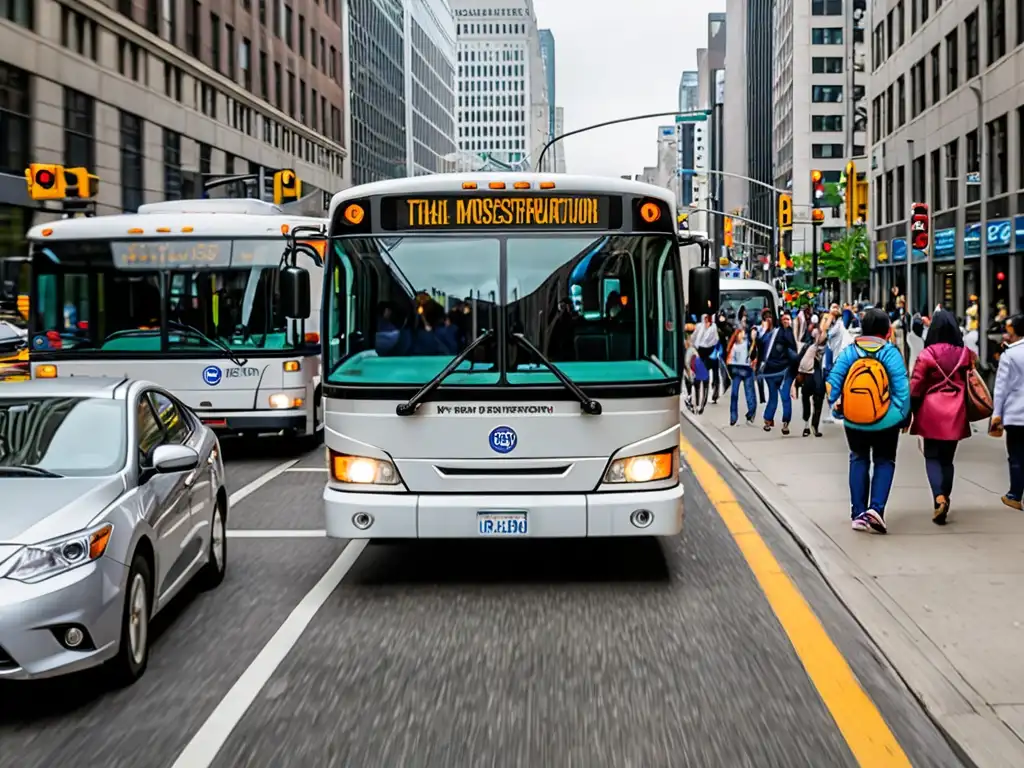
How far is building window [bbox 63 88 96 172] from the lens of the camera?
128 ft

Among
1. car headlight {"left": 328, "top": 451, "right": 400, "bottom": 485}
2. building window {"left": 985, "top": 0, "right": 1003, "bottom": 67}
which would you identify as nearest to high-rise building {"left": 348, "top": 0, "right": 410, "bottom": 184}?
building window {"left": 985, "top": 0, "right": 1003, "bottom": 67}

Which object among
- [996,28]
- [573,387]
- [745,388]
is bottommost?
[745,388]

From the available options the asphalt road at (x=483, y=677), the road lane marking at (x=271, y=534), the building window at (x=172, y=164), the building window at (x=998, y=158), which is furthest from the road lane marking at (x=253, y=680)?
the building window at (x=172, y=164)

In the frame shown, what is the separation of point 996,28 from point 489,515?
1482 inches

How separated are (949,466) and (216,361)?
8337 mm

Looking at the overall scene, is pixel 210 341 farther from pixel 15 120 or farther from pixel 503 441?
pixel 15 120

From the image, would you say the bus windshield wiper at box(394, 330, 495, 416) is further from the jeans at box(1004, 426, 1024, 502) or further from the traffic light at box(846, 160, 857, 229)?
the traffic light at box(846, 160, 857, 229)

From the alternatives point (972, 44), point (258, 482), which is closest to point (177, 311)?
point (258, 482)

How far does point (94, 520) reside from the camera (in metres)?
5.80

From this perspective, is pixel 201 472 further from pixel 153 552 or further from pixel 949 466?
pixel 949 466

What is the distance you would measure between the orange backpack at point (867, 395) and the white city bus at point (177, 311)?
750cm

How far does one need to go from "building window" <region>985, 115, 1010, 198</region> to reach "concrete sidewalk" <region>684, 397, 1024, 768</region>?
2835 cm

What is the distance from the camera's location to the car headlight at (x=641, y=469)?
8102 millimetres

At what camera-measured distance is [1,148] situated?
35.4m
